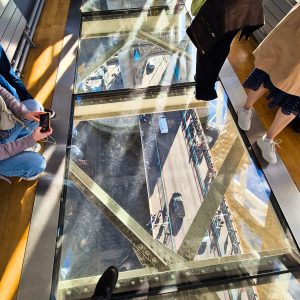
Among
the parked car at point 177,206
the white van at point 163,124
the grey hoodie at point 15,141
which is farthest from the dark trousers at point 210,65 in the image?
the grey hoodie at point 15,141

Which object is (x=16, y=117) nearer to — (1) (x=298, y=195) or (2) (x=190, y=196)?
(2) (x=190, y=196)

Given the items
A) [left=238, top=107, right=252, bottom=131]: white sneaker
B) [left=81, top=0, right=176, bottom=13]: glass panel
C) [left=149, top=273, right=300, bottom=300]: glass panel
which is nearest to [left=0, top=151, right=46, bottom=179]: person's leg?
[left=149, top=273, right=300, bottom=300]: glass panel

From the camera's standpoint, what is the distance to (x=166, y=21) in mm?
3115

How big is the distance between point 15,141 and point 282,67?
5.58 ft

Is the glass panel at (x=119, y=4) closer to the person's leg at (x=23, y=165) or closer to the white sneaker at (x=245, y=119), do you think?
the white sneaker at (x=245, y=119)

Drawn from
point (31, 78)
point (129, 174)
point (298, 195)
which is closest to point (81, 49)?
point (31, 78)

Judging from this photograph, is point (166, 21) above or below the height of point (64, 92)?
above

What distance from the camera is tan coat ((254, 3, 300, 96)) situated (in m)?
1.55

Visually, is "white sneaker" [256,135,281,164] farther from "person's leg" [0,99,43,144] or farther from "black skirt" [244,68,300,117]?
"person's leg" [0,99,43,144]

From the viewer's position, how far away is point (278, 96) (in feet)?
5.94

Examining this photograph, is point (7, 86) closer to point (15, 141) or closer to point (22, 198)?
point (15, 141)

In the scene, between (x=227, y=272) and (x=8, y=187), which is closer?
(x=227, y=272)

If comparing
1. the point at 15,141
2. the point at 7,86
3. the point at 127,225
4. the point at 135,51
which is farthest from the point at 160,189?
the point at 135,51

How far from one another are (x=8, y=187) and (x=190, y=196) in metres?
1.33
